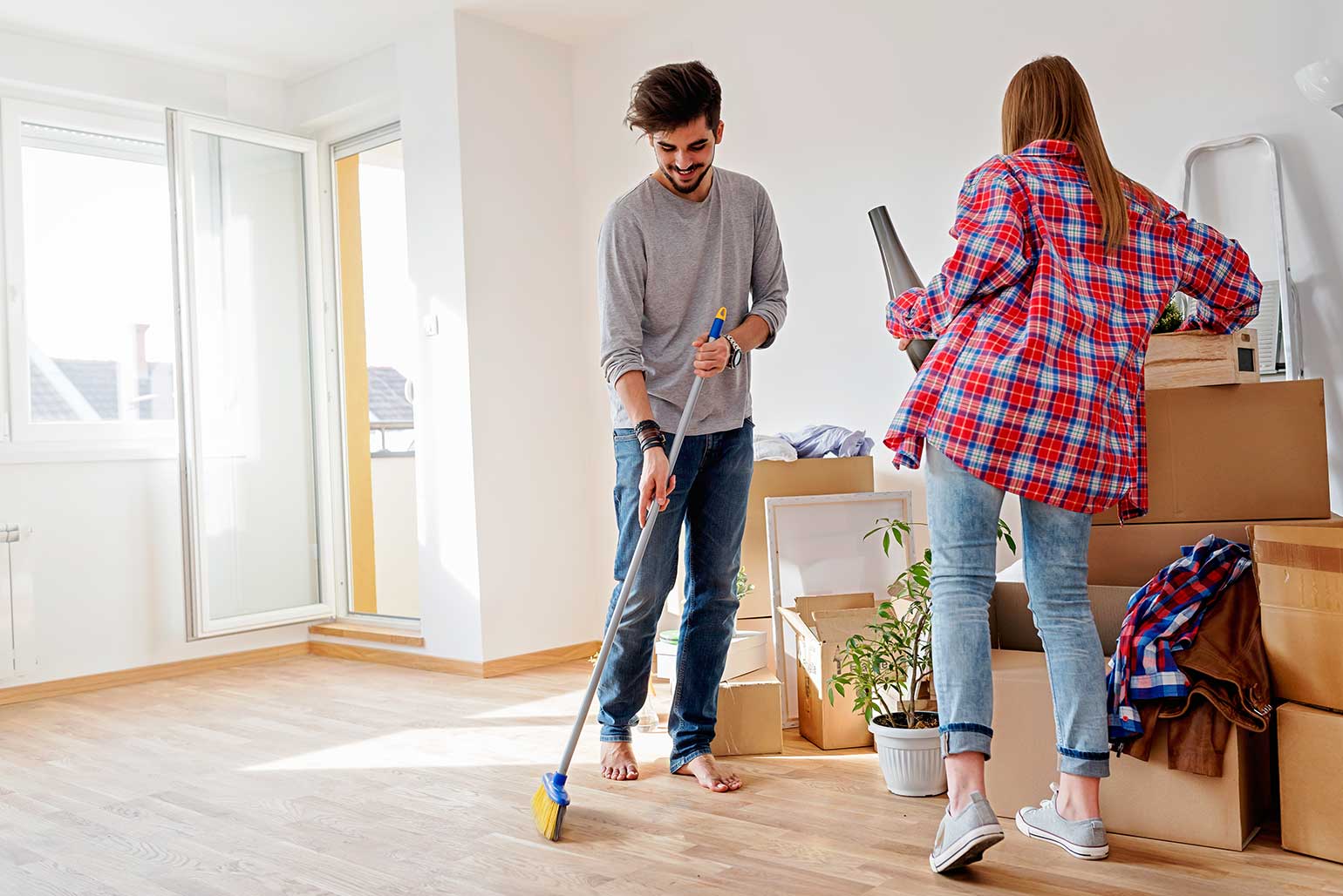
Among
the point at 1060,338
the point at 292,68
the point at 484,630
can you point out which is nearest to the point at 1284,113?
the point at 1060,338

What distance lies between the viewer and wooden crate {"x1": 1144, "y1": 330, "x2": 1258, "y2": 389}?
203 cm

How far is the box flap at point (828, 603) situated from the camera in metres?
2.75

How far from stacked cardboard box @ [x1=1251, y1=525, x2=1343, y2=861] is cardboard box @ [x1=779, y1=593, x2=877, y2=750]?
36.2 inches

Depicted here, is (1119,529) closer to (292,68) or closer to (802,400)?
(802,400)

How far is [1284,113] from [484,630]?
2.71 metres

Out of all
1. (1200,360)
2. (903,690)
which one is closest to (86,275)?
(903,690)

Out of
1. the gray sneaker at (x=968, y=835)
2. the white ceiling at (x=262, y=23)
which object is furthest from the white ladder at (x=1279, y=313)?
the white ceiling at (x=262, y=23)

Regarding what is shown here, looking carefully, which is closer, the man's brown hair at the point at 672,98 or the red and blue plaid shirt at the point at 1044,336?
the red and blue plaid shirt at the point at 1044,336

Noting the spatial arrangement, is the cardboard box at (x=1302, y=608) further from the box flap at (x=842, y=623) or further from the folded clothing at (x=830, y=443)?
the folded clothing at (x=830, y=443)

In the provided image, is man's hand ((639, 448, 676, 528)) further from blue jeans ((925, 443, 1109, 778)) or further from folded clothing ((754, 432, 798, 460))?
folded clothing ((754, 432, 798, 460))

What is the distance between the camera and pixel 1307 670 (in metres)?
1.79

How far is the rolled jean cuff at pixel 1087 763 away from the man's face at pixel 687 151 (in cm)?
121

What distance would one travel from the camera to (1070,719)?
173cm

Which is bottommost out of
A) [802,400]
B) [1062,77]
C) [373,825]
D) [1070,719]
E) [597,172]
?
[373,825]
